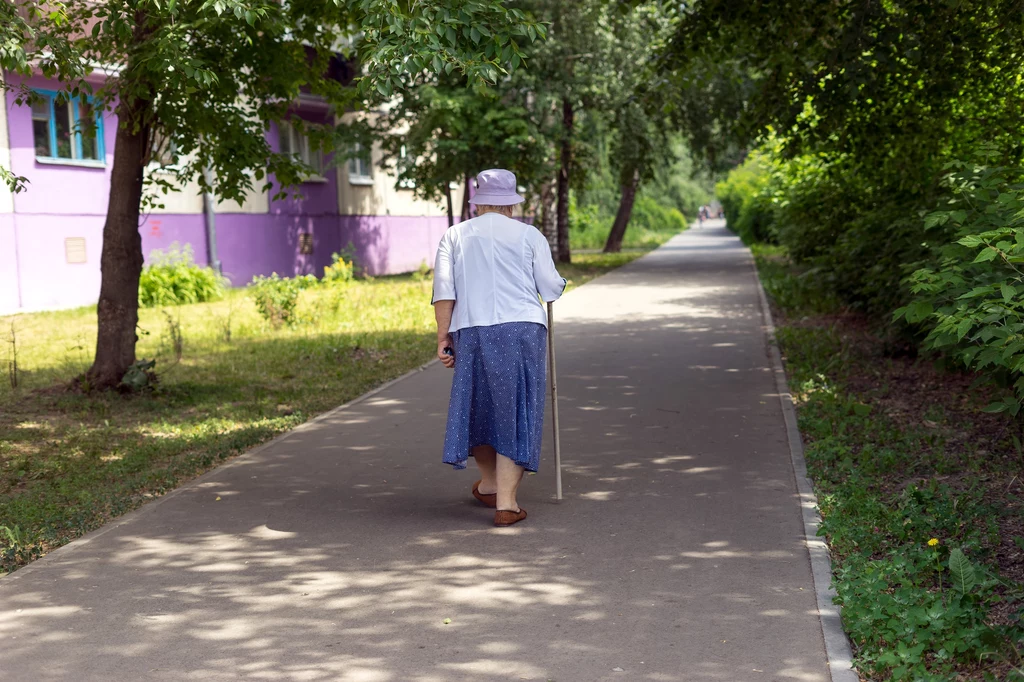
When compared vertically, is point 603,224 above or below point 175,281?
above

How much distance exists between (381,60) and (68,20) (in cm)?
A: 343

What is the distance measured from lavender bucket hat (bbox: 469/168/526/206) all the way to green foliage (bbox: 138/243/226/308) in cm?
1416

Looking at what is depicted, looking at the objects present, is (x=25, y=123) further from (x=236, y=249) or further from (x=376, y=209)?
(x=376, y=209)

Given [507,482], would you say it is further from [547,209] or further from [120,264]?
[547,209]

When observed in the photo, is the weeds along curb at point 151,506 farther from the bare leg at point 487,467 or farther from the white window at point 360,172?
the white window at point 360,172

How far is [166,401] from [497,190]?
502 cm

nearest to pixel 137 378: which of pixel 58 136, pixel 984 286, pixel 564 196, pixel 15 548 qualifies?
pixel 15 548

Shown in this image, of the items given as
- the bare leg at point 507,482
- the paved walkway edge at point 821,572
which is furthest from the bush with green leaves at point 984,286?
the bare leg at point 507,482

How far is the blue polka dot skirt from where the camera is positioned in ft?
19.4

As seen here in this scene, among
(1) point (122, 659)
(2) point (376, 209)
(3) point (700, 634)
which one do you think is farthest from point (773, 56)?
(2) point (376, 209)

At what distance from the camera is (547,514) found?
6152 millimetres

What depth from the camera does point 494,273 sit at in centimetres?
594

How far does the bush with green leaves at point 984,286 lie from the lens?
506 centimetres

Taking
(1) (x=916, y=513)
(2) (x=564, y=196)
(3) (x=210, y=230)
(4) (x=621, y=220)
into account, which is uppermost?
(2) (x=564, y=196)
